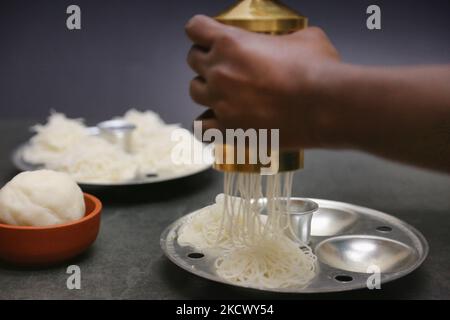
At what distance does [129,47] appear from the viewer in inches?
141

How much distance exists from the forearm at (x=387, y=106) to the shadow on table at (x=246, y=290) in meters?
0.32

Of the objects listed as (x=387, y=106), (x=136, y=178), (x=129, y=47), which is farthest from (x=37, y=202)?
(x=129, y=47)

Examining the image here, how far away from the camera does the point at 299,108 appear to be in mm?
1032

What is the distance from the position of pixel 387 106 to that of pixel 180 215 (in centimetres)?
84

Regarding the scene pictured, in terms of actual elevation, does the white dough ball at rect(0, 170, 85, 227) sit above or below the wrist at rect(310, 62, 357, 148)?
below

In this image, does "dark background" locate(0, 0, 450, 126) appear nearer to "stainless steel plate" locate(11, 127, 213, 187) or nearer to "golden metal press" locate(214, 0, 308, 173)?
"stainless steel plate" locate(11, 127, 213, 187)

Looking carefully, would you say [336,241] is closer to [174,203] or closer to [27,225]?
[174,203]

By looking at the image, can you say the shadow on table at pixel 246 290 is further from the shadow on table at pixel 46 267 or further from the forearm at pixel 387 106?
the forearm at pixel 387 106

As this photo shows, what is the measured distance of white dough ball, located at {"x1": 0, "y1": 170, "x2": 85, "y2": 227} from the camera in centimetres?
129

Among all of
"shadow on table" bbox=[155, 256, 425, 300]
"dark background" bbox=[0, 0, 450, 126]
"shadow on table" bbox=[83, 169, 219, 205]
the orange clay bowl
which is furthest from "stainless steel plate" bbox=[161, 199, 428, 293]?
"dark background" bbox=[0, 0, 450, 126]

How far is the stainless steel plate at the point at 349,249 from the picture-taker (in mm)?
1210

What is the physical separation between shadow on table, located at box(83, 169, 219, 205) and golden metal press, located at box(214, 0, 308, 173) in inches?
28.3

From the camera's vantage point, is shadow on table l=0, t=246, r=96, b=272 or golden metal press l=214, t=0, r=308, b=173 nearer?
golden metal press l=214, t=0, r=308, b=173
